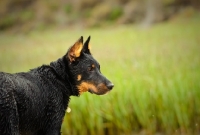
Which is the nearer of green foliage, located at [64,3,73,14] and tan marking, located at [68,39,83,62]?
tan marking, located at [68,39,83,62]

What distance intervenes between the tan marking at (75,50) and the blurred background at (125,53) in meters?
→ 1.05

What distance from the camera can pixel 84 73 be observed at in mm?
2305

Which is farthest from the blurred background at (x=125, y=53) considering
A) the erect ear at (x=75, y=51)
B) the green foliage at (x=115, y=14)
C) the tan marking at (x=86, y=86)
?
the erect ear at (x=75, y=51)

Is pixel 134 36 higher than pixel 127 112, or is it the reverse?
pixel 134 36

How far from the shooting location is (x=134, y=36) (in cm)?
902

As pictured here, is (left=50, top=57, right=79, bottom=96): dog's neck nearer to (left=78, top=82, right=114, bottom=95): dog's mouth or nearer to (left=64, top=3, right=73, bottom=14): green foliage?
(left=78, top=82, right=114, bottom=95): dog's mouth

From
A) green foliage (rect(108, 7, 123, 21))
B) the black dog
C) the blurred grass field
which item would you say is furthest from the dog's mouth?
green foliage (rect(108, 7, 123, 21))

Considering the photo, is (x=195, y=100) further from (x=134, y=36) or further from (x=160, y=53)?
(x=134, y=36)

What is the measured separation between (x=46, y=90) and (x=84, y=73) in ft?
0.86

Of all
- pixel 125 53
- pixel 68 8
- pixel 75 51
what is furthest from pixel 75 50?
pixel 68 8

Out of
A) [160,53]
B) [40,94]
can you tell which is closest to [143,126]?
[40,94]

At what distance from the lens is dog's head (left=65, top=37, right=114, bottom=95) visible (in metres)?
2.27

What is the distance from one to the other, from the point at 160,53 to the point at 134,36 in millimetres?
2880

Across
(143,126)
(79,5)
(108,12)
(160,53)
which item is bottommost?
(143,126)
